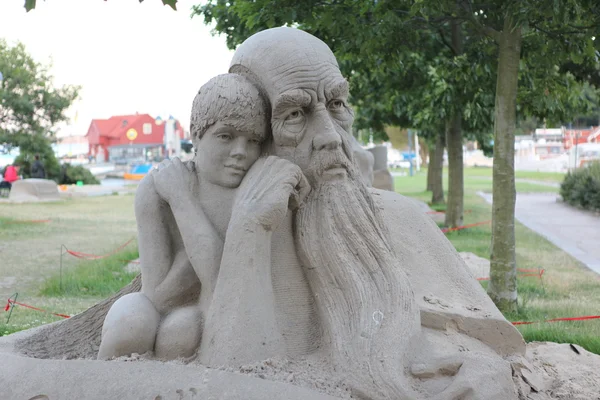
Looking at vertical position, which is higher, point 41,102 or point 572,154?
point 41,102

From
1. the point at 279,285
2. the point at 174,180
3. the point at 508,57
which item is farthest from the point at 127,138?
the point at 279,285

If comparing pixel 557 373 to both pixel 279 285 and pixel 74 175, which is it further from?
pixel 74 175

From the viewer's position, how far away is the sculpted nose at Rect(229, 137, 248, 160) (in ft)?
9.21

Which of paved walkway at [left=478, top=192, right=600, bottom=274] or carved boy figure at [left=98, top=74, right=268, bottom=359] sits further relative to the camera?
paved walkway at [left=478, top=192, right=600, bottom=274]

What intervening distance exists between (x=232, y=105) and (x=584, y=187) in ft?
48.6

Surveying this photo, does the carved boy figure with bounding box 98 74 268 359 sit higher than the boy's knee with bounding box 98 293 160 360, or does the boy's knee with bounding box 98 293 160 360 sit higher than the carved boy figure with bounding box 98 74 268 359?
the carved boy figure with bounding box 98 74 268 359

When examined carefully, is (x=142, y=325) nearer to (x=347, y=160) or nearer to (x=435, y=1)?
(x=347, y=160)

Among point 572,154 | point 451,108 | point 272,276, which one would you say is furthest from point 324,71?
point 572,154

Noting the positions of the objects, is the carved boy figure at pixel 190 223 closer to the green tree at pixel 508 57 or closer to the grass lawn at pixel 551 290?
the green tree at pixel 508 57

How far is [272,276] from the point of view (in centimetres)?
276

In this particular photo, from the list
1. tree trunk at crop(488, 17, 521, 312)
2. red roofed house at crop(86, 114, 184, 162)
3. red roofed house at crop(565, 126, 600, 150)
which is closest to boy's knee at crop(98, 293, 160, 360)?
tree trunk at crop(488, 17, 521, 312)

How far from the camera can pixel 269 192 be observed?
2635 millimetres

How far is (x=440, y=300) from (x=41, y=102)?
23360mm

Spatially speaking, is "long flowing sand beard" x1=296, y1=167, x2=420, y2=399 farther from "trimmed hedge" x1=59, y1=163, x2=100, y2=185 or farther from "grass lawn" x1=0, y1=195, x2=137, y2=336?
"trimmed hedge" x1=59, y1=163, x2=100, y2=185
